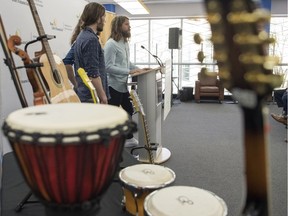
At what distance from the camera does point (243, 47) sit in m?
0.60

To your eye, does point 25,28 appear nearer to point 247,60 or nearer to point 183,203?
point 183,203

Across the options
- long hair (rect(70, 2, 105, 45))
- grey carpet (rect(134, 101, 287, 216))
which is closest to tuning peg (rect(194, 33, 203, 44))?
grey carpet (rect(134, 101, 287, 216))

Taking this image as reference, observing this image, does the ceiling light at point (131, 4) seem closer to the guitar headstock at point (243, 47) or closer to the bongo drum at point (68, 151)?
the bongo drum at point (68, 151)

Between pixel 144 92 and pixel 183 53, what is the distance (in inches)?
229

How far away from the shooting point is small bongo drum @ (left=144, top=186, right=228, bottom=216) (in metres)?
1.17

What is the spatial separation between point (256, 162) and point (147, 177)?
0.86m

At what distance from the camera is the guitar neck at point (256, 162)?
71cm

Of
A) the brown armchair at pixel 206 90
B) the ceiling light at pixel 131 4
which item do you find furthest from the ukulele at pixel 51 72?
the brown armchair at pixel 206 90

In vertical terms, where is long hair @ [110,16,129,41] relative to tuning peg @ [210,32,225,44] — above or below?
below

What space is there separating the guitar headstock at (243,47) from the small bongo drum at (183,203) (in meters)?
0.68

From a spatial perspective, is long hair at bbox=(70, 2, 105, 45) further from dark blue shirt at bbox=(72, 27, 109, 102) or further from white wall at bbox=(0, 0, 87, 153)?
white wall at bbox=(0, 0, 87, 153)

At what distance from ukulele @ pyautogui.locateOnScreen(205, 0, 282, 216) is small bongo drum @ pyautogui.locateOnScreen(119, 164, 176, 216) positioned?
0.81m

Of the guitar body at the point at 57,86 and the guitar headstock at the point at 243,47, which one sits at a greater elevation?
the guitar headstock at the point at 243,47

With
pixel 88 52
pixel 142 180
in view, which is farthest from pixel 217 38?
pixel 88 52
